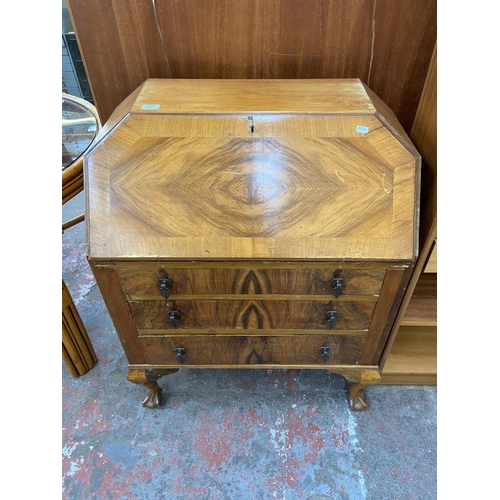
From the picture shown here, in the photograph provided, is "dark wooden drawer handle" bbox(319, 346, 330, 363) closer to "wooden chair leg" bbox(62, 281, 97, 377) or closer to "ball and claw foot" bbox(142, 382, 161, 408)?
"ball and claw foot" bbox(142, 382, 161, 408)

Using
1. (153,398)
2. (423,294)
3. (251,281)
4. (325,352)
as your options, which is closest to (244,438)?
(153,398)

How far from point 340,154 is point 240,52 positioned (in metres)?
0.58

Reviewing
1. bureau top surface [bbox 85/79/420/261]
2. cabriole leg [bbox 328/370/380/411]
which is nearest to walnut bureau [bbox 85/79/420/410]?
bureau top surface [bbox 85/79/420/261]

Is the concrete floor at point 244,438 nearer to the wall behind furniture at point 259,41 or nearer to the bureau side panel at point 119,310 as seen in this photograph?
the bureau side panel at point 119,310

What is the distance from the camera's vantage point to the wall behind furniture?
121 centimetres

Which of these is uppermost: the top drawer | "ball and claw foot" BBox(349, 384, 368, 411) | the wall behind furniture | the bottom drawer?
the wall behind furniture

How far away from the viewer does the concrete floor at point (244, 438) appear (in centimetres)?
137

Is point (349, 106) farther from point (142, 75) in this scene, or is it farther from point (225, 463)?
point (225, 463)

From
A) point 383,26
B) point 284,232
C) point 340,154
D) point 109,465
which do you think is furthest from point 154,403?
point 383,26

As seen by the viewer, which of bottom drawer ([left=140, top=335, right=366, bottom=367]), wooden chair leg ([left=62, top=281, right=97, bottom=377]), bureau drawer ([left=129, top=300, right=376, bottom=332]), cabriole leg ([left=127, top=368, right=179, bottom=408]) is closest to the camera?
bureau drawer ([left=129, top=300, right=376, bottom=332])

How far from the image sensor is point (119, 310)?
119cm

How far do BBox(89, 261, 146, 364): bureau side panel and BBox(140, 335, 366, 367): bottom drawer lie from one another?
0.11 feet

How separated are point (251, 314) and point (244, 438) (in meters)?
0.62

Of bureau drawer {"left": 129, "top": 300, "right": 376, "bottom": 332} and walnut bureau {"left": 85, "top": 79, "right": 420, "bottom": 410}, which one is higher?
walnut bureau {"left": 85, "top": 79, "right": 420, "bottom": 410}
